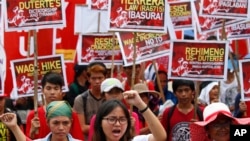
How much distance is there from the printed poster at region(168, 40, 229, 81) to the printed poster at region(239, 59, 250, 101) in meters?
0.51

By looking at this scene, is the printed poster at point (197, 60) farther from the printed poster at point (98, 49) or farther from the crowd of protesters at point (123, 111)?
the printed poster at point (98, 49)

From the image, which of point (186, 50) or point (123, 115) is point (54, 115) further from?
point (186, 50)

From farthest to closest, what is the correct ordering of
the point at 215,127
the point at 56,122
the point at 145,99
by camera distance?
the point at 145,99, the point at 56,122, the point at 215,127

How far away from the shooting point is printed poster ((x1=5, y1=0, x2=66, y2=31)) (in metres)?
9.88

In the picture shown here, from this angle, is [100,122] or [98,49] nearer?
[100,122]

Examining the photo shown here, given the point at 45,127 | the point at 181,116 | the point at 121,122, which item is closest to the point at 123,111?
the point at 121,122

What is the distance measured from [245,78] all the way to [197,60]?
0.82 meters

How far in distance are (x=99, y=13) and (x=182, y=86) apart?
3.53m

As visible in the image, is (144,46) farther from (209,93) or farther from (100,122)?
(100,122)

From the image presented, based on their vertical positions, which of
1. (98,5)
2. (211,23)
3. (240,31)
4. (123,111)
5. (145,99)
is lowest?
(145,99)

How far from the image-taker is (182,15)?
42.6 feet

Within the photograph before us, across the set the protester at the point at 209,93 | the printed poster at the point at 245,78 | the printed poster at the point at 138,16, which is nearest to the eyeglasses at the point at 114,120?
the printed poster at the point at 138,16

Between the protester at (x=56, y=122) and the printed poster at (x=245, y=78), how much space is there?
10.6 ft

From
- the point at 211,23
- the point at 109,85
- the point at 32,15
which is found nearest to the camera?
the point at 109,85
